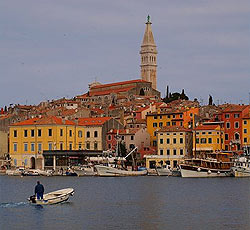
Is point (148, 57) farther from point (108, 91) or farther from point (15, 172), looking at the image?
point (15, 172)

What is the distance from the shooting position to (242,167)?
231 feet

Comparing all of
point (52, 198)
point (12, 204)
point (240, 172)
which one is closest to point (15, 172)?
point (240, 172)

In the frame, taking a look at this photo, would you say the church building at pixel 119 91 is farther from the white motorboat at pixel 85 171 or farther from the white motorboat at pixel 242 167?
the white motorboat at pixel 242 167

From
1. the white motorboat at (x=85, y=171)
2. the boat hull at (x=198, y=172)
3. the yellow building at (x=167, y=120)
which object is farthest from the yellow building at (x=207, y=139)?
the white motorboat at (x=85, y=171)

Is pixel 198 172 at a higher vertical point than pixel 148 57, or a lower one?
lower

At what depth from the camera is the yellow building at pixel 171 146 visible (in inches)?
3223

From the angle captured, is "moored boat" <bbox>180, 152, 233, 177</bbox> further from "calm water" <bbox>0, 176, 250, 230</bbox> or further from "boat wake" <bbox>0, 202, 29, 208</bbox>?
"boat wake" <bbox>0, 202, 29, 208</bbox>

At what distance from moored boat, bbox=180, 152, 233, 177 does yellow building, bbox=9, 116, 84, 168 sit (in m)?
16.2

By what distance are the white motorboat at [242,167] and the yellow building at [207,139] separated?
10.3 meters

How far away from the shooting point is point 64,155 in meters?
83.1

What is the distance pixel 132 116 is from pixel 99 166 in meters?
21.6

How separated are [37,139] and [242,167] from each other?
24867 mm

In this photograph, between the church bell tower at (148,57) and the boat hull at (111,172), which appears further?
the church bell tower at (148,57)

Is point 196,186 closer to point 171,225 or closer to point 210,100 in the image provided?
point 171,225
